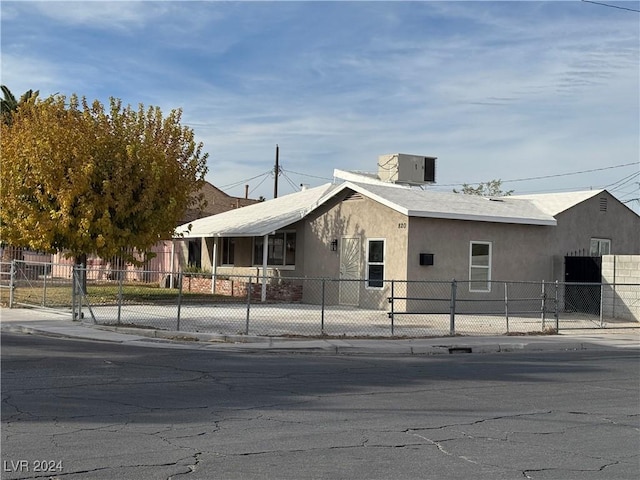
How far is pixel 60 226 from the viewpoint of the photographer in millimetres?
25016

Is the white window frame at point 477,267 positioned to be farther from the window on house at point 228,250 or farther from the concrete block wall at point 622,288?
the window on house at point 228,250

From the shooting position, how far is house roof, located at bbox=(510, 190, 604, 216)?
27.7m

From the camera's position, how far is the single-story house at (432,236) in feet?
80.9

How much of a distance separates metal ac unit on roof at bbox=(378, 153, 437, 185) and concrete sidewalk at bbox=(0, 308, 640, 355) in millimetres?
13413

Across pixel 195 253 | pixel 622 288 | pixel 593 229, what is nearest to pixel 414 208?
pixel 622 288

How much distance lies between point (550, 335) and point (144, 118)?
55.1ft

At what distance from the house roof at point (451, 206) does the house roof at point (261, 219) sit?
8.63ft

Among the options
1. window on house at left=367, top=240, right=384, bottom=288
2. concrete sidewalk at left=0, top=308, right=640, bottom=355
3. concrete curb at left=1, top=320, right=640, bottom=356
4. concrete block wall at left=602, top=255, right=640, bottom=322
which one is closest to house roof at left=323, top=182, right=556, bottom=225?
window on house at left=367, top=240, right=384, bottom=288

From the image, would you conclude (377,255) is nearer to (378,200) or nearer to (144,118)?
(378,200)

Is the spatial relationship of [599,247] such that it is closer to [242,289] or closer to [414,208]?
[414,208]

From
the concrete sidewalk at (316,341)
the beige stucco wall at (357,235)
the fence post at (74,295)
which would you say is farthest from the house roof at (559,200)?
the fence post at (74,295)

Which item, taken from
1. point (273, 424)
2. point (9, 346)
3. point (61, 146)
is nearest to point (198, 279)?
point (61, 146)

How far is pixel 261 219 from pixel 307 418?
22416 millimetres

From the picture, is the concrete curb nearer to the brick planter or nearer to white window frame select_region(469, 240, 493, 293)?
white window frame select_region(469, 240, 493, 293)
